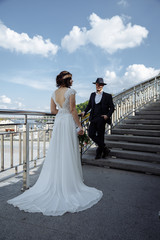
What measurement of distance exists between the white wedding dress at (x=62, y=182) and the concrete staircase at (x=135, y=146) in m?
1.49

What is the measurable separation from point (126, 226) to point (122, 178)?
162 centimetres

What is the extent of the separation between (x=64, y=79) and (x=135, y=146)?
2.87m

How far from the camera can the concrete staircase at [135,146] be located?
4.03 meters

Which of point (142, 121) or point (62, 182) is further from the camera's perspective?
point (142, 121)

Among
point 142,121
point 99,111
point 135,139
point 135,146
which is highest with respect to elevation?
point 99,111

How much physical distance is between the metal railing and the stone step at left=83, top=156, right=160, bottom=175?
47 cm

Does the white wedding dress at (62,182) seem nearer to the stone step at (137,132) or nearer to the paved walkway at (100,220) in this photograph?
the paved walkway at (100,220)

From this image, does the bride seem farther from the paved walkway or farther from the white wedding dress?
the paved walkway

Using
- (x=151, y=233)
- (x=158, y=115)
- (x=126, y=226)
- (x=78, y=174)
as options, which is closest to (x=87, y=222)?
(x=126, y=226)

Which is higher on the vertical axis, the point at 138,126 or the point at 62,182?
the point at 138,126

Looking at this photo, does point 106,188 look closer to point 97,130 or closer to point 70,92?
point 97,130

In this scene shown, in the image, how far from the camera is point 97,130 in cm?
420

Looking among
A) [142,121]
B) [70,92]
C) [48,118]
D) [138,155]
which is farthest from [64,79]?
[142,121]

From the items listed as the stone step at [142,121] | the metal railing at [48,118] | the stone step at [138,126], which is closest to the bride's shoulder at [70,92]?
the metal railing at [48,118]
